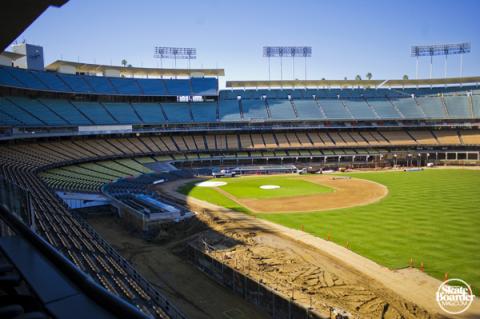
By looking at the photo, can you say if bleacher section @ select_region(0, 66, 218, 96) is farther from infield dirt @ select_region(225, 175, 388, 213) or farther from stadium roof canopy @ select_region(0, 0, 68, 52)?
stadium roof canopy @ select_region(0, 0, 68, 52)

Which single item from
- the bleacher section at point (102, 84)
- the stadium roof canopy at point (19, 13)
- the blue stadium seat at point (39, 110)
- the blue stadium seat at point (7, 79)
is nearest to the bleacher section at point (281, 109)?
the bleacher section at point (102, 84)

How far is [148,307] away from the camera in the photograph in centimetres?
1345

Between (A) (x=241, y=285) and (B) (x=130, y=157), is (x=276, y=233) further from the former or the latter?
(B) (x=130, y=157)

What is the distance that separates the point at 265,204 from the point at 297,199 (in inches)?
183

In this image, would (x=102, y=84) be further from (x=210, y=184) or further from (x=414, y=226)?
(x=414, y=226)

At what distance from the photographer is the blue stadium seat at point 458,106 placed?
81250mm

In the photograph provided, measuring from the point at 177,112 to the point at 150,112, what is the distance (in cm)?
606

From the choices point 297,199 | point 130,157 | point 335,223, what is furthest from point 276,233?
point 130,157

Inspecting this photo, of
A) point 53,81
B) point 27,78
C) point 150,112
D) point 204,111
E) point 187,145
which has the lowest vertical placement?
point 187,145


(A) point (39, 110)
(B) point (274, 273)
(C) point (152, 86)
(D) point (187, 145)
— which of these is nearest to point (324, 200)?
(B) point (274, 273)

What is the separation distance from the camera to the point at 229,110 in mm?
83938

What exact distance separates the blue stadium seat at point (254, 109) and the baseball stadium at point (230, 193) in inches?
20.6

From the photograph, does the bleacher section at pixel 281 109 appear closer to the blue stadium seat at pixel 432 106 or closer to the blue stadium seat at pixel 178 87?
the blue stadium seat at pixel 432 106

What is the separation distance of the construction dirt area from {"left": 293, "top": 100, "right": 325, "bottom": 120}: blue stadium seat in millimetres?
53329
